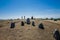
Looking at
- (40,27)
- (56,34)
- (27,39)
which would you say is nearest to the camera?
(56,34)

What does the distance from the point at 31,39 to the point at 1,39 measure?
26.2 ft

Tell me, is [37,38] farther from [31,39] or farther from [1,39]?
[1,39]

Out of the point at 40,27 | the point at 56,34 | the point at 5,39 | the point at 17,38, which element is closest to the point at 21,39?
the point at 17,38

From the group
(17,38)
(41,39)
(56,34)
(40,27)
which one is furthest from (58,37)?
(40,27)

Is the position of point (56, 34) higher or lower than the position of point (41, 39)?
higher

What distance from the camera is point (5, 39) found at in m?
29.3

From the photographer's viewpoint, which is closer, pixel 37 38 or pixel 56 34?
pixel 56 34

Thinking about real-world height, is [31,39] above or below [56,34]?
below

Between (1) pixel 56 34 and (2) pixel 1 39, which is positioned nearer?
(1) pixel 56 34

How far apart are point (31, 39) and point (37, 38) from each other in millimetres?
2024

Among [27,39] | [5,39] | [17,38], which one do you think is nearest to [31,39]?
[27,39]

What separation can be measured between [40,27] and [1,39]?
Result: 57.2ft

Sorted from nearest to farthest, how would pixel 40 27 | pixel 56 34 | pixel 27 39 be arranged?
pixel 56 34, pixel 27 39, pixel 40 27

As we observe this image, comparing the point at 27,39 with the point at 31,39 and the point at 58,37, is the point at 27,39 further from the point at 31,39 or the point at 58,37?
the point at 58,37
